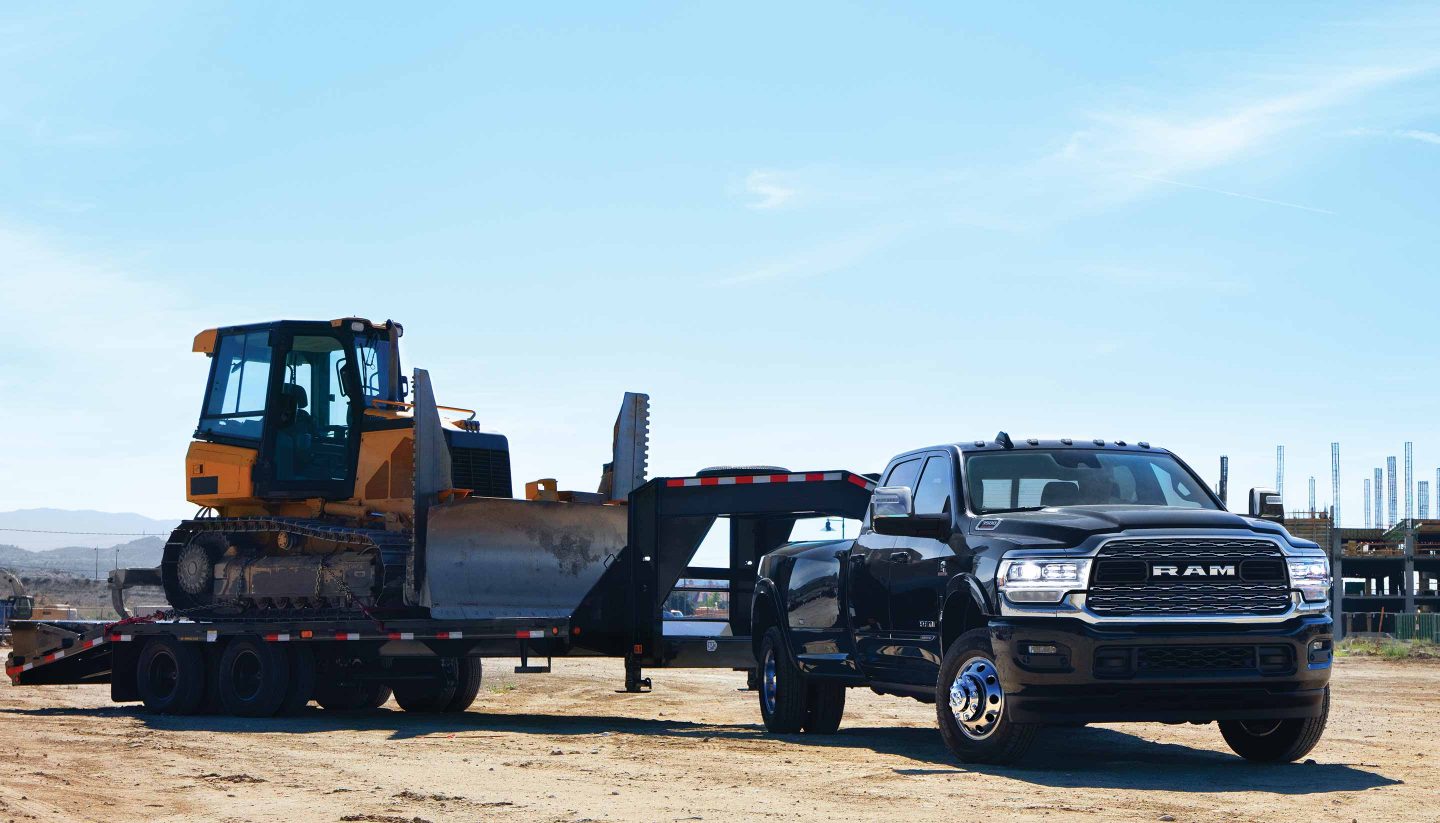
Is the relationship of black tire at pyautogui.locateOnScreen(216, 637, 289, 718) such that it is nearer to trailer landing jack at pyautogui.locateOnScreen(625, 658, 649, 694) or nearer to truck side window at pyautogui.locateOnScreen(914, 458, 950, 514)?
trailer landing jack at pyautogui.locateOnScreen(625, 658, 649, 694)

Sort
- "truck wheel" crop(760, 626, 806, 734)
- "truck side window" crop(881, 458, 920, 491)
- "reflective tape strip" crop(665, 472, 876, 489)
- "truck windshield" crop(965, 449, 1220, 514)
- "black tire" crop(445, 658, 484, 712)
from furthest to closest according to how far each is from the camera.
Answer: "black tire" crop(445, 658, 484, 712) < "reflective tape strip" crop(665, 472, 876, 489) < "truck wheel" crop(760, 626, 806, 734) < "truck side window" crop(881, 458, 920, 491) < "truck windshield" crop(965, 449, 1220, 514)

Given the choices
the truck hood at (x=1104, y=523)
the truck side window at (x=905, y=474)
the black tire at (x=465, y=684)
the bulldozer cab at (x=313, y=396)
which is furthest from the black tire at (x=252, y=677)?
the truck hood at (x=1104, y=523)

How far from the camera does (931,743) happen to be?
1419 cm

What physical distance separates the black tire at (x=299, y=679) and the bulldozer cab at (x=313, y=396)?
6.14 feet

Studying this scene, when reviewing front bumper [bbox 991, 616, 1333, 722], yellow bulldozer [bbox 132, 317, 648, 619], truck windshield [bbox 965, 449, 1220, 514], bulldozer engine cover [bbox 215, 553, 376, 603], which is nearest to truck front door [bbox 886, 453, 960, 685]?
truck windshield [bbox 965, 449, 1220, 514]

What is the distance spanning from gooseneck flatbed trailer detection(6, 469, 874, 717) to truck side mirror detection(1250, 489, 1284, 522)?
4.73 metres

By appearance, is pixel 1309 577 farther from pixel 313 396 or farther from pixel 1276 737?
pixel 313 396

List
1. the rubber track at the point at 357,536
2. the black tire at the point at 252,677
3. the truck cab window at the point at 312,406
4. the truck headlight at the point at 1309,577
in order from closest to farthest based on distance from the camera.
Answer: the truck headlight at the point at 1309,577
the rubber track at the point at 357,536
the black tire at the point at 252,677
the truck cab window at the point at 312,406

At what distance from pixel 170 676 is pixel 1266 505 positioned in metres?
14.0

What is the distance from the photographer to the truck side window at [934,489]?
12.6 metres

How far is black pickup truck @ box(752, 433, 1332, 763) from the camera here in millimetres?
10766

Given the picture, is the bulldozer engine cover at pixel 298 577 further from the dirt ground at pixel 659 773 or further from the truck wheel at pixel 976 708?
the truck wheel at pixel 976 708

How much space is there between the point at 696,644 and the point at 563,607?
2.63m

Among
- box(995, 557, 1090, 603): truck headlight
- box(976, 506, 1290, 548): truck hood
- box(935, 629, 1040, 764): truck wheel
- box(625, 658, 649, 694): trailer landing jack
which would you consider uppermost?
box(976, 506, 1290, 548): truck hood
